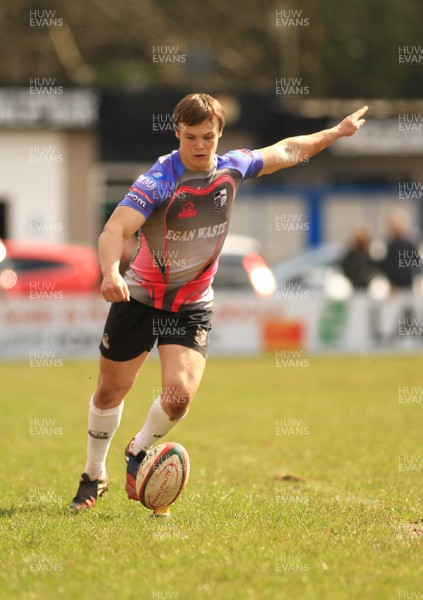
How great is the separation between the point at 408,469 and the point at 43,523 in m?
3.18

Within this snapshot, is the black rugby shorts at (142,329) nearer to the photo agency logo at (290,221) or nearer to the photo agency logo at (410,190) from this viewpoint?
the photo agency logo at (290,221)

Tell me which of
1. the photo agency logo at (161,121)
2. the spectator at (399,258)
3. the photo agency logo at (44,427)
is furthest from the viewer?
the photo agency logo at (161,121)

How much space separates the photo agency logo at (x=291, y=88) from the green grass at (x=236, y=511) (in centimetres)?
2150

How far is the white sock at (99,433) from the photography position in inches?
279

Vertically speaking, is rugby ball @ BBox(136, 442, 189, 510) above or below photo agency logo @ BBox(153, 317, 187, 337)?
below

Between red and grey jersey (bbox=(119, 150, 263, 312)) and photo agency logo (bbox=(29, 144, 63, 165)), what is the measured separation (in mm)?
24849

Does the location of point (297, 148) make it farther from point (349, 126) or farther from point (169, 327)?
point (169, 327)

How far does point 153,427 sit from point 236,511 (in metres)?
0.68

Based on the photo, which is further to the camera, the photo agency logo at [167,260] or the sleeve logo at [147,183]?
the photo agency logo at [167,260]

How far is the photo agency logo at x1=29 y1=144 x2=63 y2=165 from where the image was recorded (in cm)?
3163

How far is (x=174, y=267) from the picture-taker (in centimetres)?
675

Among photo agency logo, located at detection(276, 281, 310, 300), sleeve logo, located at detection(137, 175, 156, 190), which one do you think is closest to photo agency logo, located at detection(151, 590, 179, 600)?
sleeve logo, located at detection(137, 175, 156, 190)

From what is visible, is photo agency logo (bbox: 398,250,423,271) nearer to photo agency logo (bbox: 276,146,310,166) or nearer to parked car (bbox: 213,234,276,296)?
parked car (bbox: 213,234,276,296)

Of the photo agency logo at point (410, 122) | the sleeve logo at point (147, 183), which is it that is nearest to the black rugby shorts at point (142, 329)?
the sleeve logo at point (147, 183)
